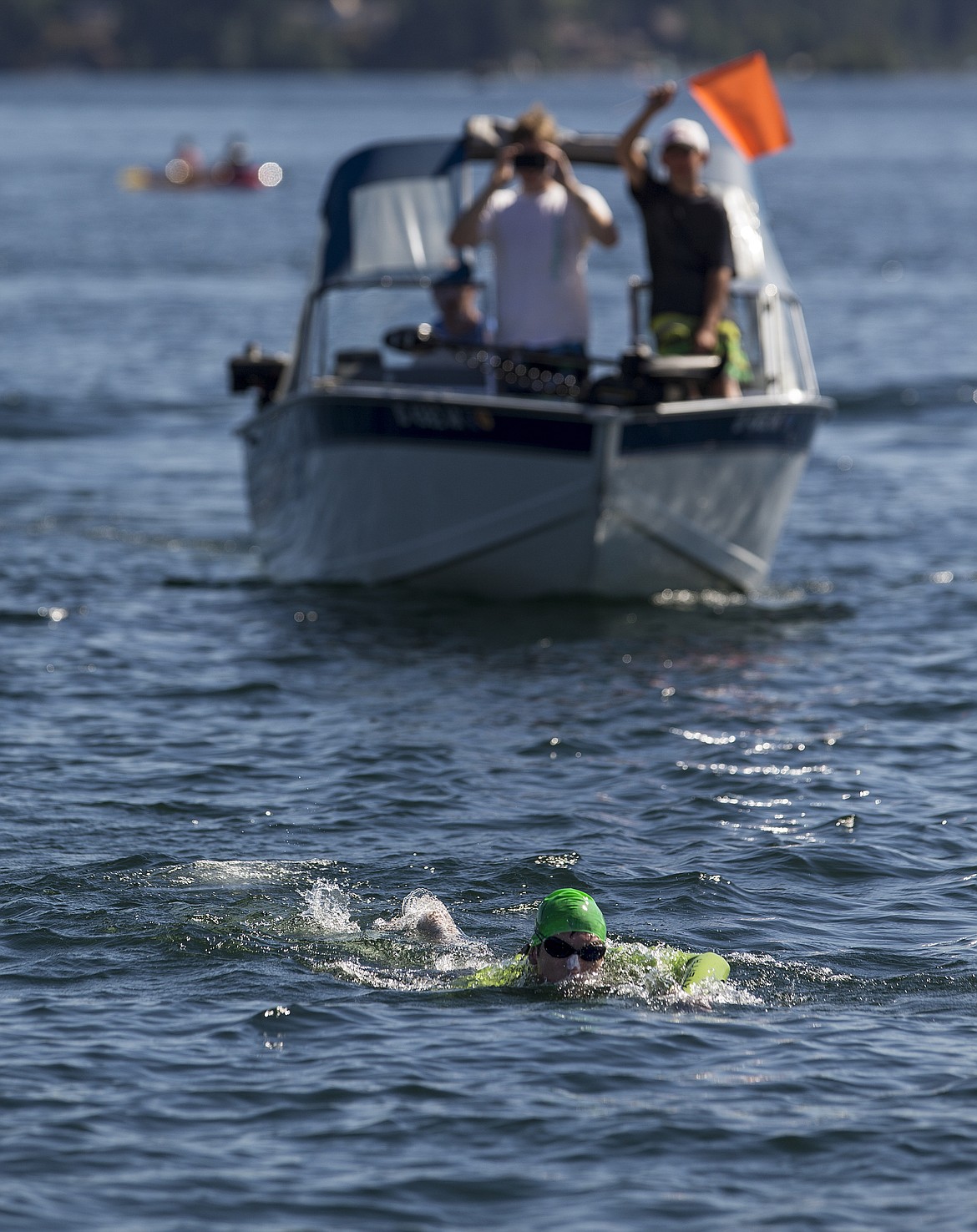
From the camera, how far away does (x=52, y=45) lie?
191m

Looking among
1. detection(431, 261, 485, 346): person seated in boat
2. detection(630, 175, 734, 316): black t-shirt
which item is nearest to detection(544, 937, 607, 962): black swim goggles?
detection(630, 175, 734, 316): black t-shirt

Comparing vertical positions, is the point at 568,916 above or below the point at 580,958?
above

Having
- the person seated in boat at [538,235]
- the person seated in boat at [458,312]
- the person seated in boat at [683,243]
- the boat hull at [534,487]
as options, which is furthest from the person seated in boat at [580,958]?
the person seated in boat at [458,312]

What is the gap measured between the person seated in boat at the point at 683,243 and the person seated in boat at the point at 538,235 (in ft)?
1.00

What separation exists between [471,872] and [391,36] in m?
194

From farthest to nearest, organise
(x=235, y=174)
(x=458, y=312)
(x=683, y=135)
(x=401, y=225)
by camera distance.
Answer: (x=235, y=174) → (x=401, y=225) → (x=458, y=312) → (x=683, y=135)

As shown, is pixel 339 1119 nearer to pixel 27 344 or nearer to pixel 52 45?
pixel 27 344

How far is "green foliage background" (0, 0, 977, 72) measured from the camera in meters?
186

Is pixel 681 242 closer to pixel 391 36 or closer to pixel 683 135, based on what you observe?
pixel 683 135

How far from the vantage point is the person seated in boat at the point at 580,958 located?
27.1ft

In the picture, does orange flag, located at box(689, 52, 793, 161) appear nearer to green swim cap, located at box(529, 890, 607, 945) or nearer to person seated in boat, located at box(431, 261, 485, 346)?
person seated in boat, located at box(431, 261, 485, 346)

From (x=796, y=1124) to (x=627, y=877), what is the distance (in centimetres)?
257

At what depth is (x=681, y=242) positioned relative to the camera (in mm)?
13727

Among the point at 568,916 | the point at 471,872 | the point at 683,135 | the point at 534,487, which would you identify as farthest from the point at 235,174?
the point at 568,916
